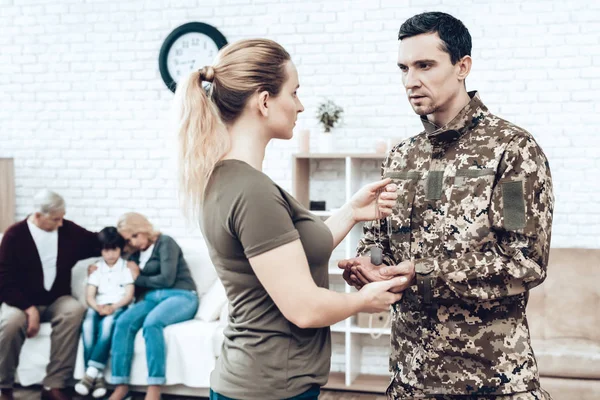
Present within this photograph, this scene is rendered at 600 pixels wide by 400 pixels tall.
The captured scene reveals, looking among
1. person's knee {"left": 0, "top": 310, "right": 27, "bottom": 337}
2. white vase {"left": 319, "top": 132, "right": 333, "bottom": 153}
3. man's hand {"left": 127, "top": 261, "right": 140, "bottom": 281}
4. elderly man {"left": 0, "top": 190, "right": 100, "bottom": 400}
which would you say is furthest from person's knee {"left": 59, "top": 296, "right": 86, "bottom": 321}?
Result: white vase {"left": 319, "top": 132, "right": 333, "bottom": 153}

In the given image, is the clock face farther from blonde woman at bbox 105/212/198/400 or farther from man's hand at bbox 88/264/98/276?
man's hand at bbox 88/264/98/276

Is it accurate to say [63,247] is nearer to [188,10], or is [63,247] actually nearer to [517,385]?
[188,10]

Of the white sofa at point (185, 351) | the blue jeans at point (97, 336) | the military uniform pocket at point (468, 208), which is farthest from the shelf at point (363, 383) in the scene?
the military uniform pocket at point (468, 208)

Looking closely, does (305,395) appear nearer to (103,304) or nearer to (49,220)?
(103,304)

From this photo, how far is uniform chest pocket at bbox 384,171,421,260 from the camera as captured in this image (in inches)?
76.8

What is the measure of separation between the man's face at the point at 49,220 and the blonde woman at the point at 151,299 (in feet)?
1.30

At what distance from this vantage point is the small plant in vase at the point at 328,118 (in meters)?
4.61

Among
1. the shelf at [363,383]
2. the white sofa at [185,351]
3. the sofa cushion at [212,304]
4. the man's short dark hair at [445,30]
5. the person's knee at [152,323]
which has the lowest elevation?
the shelf at [363,383]

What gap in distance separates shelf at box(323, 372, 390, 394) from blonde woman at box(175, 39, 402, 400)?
295cm

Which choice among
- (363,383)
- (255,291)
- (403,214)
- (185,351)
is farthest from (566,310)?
(255,291)

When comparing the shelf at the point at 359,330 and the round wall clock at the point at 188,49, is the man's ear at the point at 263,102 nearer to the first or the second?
the shelf at the point at 359,330

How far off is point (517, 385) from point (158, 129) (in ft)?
12.7

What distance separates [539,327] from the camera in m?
4.16

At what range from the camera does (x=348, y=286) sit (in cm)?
474
